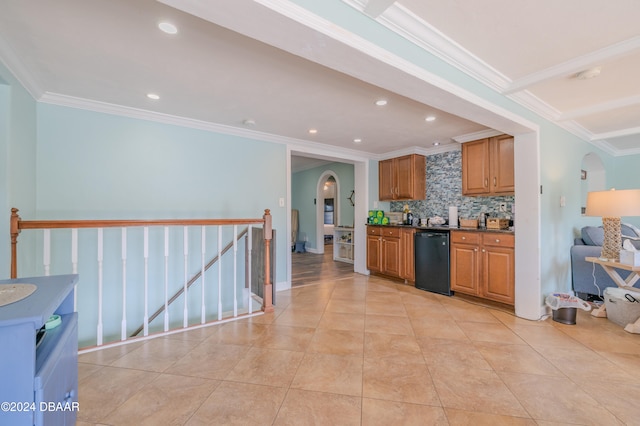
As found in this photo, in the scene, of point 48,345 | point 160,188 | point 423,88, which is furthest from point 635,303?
point 160,188

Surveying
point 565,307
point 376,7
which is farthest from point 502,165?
point 376,7

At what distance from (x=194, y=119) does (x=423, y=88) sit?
269cm

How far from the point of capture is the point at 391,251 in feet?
14.8

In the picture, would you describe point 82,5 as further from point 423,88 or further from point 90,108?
point 423,88

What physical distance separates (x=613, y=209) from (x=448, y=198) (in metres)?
2.01

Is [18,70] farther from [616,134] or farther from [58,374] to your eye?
[616,134]

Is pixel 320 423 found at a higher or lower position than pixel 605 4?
lower

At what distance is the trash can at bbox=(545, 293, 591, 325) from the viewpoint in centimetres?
272

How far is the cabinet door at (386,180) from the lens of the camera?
195 inches

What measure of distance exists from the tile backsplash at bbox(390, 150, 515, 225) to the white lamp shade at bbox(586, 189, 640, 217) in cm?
109

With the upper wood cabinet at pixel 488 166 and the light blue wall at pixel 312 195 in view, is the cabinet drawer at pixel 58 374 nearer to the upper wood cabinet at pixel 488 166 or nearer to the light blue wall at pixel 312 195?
the upper wood cabinet at pixel 488 166

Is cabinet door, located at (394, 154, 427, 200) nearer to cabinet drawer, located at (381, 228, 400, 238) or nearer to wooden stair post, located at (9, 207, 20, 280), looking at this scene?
cabinet drawer, located at (381, 228, 400, 238)

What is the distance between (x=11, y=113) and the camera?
210cm

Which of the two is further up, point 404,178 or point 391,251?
point 404,178
